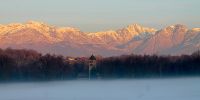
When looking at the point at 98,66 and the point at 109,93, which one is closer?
the point at 109,93

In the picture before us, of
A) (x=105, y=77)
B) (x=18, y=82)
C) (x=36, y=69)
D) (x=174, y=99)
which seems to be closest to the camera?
(x=174, y=99)

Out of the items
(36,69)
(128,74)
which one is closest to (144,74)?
(128,74)

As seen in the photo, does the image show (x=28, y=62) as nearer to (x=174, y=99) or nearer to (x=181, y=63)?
(x=181, y=63)

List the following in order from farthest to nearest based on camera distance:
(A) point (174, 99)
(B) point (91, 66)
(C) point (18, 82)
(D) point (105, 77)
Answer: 1. (B) point (91, 66)
2. (D) point (105, 77)
3. (C) point (18, 82)
4. (A) point (174, 99)

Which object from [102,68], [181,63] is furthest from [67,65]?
[181,63]

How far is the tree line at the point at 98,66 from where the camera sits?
94.9m

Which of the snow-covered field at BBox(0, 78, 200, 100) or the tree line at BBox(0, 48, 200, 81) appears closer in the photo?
the snow-covered field at BBox(0, 78, 200, 100)

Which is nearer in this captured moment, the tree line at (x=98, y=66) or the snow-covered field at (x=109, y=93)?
the snow-covered field at (x=109, y=93)

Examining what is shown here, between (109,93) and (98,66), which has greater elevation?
(98,66)

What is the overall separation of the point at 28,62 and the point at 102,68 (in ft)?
46.1

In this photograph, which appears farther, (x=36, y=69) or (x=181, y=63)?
(x=181, y=63)

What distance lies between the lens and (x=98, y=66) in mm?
107312

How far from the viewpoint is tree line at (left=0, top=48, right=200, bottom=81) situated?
9494 centimetres

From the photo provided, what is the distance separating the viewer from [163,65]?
107 metres
